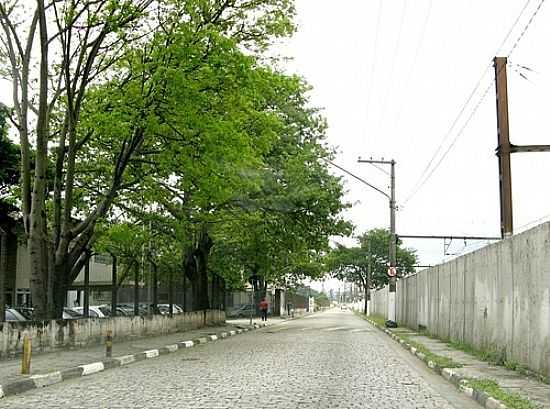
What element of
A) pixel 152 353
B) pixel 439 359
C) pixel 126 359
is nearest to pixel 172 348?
pixel 152 353

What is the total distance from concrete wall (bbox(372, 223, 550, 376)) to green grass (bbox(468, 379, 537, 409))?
1.14m

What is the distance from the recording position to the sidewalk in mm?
9445

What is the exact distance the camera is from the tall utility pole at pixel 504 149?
1616cm

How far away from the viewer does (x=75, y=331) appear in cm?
1828

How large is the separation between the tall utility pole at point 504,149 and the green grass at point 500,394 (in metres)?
5.47

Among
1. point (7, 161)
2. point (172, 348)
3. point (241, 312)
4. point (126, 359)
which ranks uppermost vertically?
point (7, 161)

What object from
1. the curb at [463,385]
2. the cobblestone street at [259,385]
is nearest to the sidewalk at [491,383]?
the curb at [463,385]

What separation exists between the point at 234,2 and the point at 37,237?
26.3 feet

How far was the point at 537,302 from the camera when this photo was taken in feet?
39.9

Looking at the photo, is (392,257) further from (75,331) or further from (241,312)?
(241,312)

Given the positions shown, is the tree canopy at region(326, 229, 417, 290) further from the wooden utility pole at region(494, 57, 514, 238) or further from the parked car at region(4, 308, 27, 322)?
the wooden utility pole at region(494, 57, 514, 238)

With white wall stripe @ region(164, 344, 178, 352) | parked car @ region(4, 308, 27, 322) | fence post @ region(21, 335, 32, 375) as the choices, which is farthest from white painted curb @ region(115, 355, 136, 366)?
parked car @ region(4, 308, 27, 322)

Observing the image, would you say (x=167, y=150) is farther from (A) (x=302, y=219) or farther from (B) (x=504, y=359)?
(A) (x=302, y=219)

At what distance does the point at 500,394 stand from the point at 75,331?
11.8 meters
